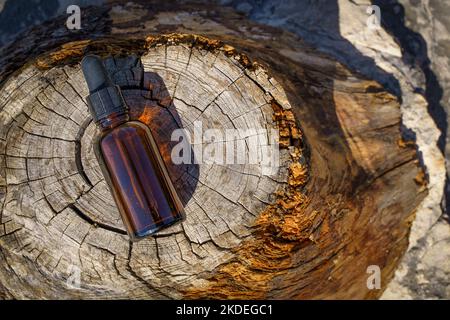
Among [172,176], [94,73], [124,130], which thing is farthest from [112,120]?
[172,176]

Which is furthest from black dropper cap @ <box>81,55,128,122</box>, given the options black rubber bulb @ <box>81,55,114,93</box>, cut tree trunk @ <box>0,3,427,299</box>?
cut tree trunk @ <box>0,3,427,299</box>

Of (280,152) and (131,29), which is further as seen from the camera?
(131,29)

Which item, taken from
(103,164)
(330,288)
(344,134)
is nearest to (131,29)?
(103,164)

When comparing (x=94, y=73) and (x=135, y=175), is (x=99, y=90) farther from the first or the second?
(x=135, y=175)

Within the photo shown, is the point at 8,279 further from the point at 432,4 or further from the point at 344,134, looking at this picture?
the point at 432,4

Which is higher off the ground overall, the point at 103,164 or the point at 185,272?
the point at 103,164

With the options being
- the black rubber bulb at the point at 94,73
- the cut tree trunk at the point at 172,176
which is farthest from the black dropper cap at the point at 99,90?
the cut tree trunk at the point at 172,176
